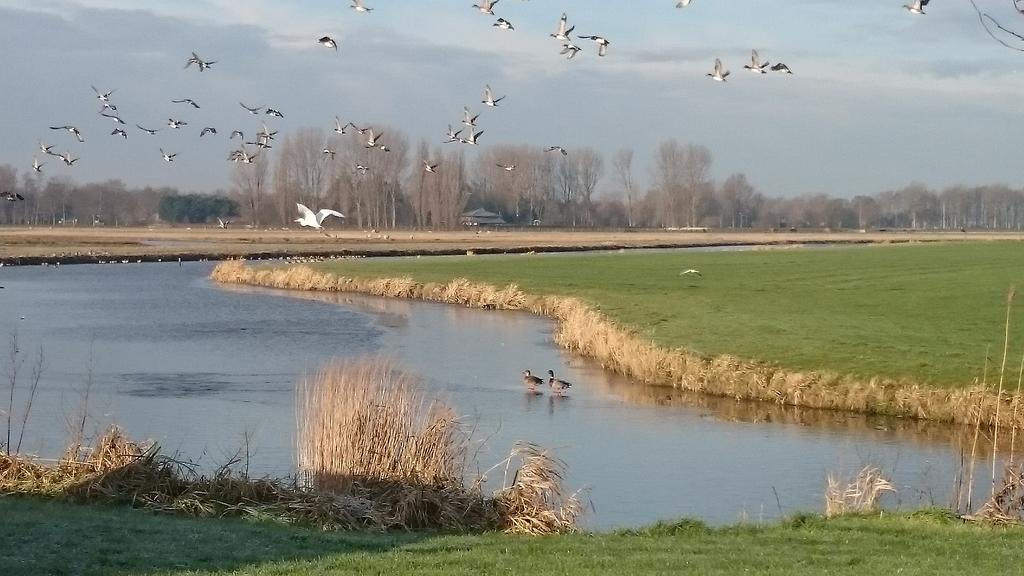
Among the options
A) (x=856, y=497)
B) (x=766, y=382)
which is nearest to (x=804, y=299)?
(x=766, y=382)

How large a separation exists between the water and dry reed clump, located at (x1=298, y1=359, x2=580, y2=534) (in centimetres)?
122

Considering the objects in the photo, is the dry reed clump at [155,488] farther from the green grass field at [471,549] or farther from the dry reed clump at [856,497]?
the dry reed clump at [856,497]

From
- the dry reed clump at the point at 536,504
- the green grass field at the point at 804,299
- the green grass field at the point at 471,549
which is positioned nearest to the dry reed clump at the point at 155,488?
the green grass field at the point at 471,549

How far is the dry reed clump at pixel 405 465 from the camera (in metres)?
14.1

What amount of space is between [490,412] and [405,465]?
352 inches

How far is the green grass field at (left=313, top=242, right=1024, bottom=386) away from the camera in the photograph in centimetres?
2856

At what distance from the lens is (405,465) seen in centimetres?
1552

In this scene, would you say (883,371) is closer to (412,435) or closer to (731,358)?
(731,358)

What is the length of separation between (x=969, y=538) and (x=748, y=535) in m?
2.06

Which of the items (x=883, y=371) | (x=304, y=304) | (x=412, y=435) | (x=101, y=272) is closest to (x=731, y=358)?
(x=883, y=371)

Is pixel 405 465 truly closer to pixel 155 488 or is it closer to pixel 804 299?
pixel 155 488

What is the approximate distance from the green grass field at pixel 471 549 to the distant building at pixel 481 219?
137 m

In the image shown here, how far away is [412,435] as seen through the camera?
1573 centimetres

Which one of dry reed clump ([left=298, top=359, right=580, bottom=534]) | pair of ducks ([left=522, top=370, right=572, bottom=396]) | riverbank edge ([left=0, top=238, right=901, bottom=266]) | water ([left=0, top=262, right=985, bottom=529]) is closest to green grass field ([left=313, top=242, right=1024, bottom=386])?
water ([left=0, top=262, right=985, bottom=529])
